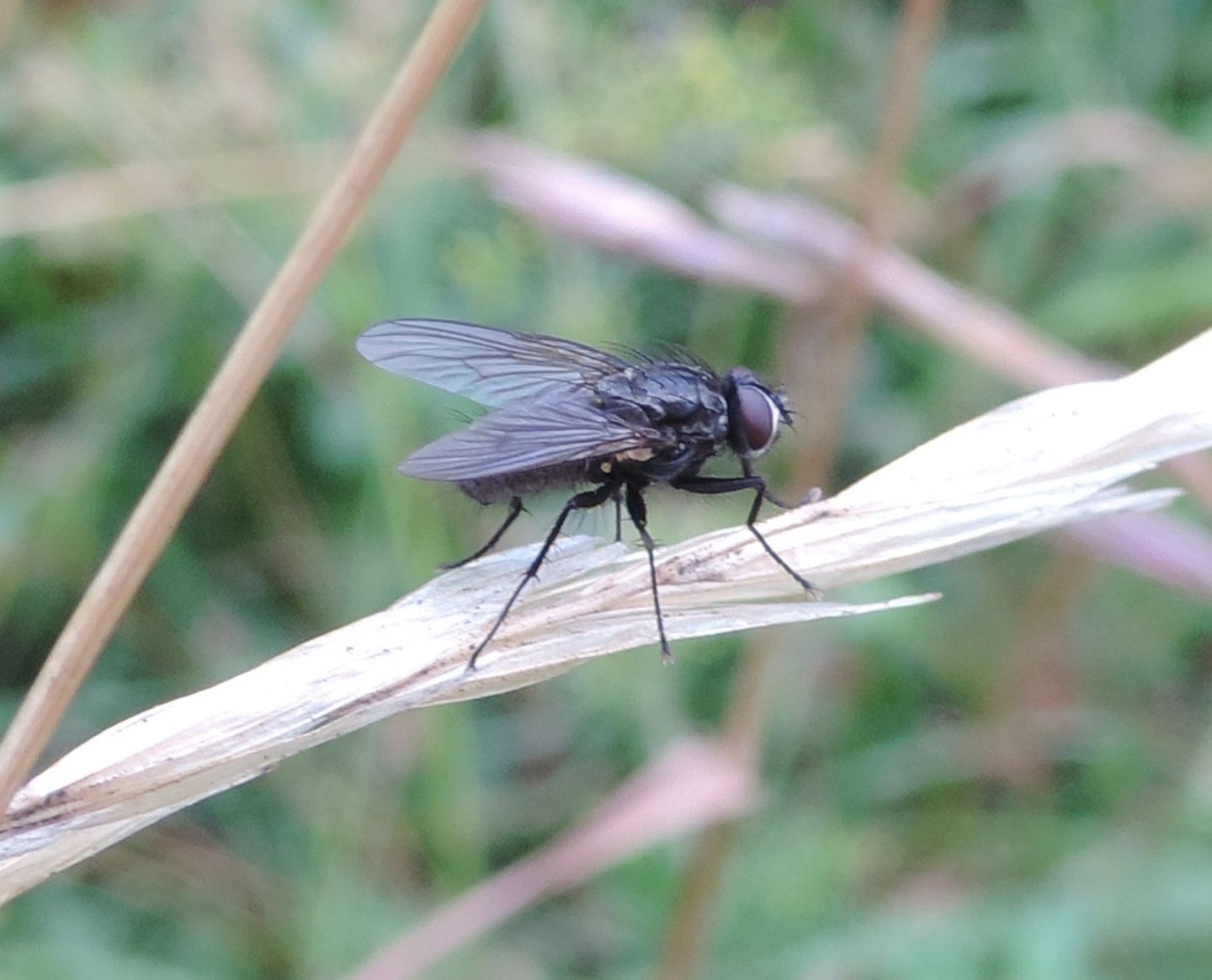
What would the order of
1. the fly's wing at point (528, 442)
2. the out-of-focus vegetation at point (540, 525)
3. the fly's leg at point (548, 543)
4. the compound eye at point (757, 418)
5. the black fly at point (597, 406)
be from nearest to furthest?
the fly's leg at point (548, 543) → the fly's wing at point (528, 442) → the black fly at point (597, 406) → the compound eye at point (757, 418) → the out-of-focus vegetation at point (540, 525)

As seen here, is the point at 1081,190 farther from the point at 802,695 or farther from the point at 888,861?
the point at 888,861

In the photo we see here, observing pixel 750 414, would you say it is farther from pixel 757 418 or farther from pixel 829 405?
pixel 829 405

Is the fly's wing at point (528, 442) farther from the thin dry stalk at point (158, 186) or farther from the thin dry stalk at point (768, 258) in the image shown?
the thin dry stalk at point (158, 186)

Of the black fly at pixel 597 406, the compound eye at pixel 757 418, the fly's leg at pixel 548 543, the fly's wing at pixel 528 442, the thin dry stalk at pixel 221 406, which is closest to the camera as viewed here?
the thin dry stalk at pixel 221 406

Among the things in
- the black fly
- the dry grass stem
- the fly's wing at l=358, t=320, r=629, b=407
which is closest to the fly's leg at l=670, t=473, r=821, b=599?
the black fly

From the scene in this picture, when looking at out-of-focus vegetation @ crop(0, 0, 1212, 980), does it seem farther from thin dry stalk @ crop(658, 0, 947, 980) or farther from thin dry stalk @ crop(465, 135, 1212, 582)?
thin dry stalk @ crop(465, 135, 1212, 582)

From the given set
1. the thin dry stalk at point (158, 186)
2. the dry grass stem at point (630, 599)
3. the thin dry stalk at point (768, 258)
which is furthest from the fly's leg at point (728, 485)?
the thin dry stalk at point (158, 186)

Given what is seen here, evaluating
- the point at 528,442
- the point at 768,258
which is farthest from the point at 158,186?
the point at 528,442
